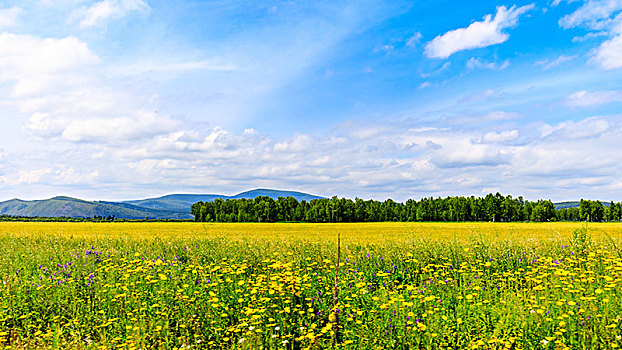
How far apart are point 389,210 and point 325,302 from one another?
367 feet

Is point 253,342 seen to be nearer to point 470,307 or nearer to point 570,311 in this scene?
point 470,307

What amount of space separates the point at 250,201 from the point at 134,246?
9341cm

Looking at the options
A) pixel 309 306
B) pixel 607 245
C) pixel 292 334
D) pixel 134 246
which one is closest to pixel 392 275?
pixel 309 306

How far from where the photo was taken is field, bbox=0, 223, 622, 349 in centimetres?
578

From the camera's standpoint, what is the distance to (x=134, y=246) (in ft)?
42.7

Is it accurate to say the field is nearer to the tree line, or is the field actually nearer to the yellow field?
the yellow field

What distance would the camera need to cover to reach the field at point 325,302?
5.78 meters

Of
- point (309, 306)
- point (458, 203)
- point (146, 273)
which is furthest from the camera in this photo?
point (458, 203)

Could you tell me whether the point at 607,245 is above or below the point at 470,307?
above

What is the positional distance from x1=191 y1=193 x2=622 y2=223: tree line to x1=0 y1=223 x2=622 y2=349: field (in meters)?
88.3

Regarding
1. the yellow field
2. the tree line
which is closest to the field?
the yellow field

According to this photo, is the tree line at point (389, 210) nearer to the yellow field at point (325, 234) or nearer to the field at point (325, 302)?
the yellow field at point (325, 234)

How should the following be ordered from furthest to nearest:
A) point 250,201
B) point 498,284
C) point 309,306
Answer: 1. point 250,201
2. point 498,284
3. point 309,306

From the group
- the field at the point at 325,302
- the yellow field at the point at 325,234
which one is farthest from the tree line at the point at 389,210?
the field at the point at 325,302
